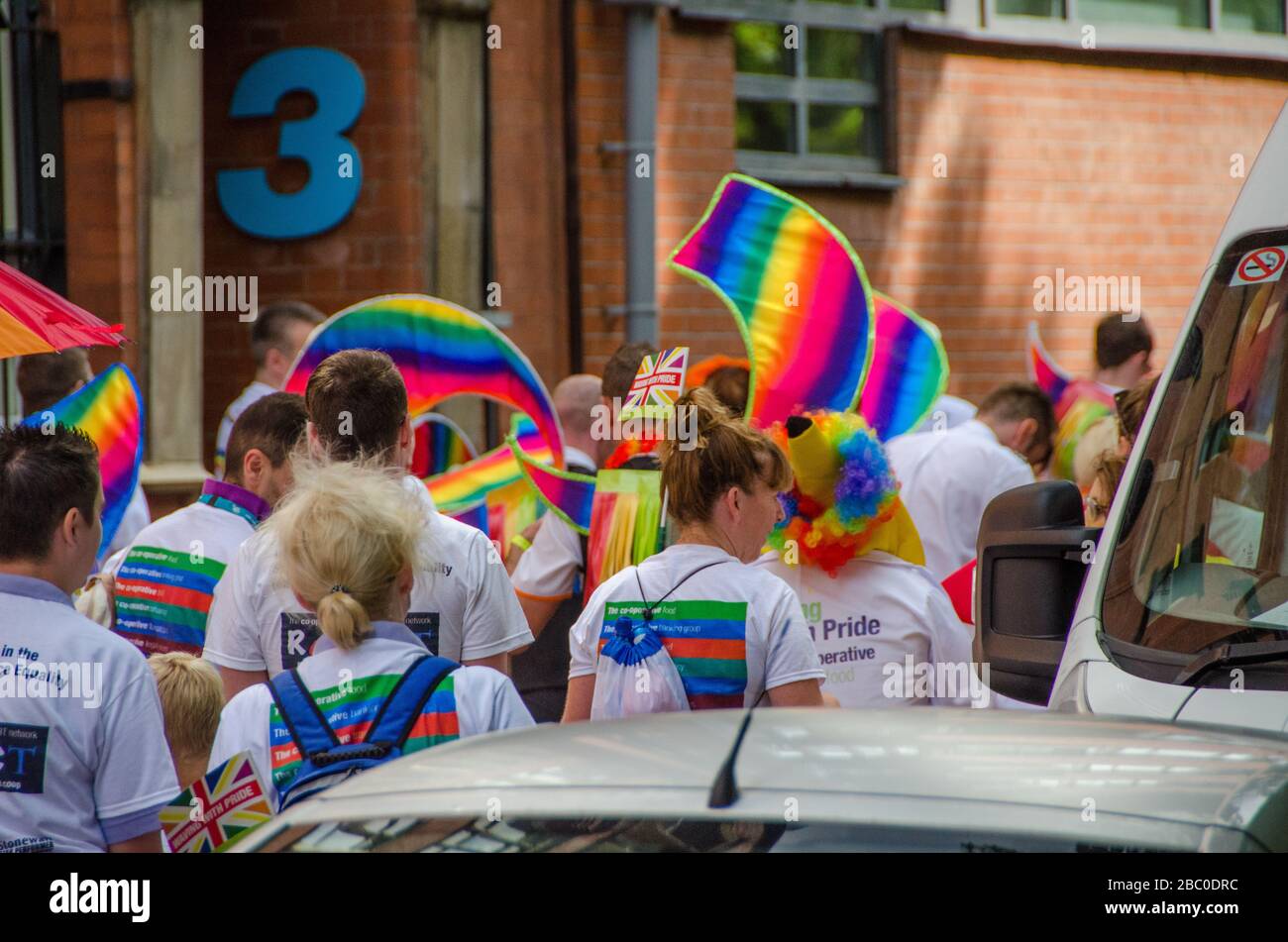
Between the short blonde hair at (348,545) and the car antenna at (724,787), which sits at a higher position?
the short blonde hair at (348,545)

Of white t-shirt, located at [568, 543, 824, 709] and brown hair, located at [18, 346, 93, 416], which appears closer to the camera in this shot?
white t-shirt, located at [568, 543, 824, 709]

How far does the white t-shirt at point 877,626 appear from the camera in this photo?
4.42 meters

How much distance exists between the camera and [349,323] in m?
5.91

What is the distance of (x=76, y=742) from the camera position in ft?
10.5

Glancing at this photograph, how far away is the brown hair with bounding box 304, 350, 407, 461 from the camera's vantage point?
4.03 meters

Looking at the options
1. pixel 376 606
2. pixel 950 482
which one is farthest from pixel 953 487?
pixel 376 606

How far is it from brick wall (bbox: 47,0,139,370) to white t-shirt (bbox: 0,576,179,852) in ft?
17.5

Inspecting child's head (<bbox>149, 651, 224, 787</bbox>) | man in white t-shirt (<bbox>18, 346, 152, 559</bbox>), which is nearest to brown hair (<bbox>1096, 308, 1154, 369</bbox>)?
man in white t-shirt (<bbox>18, 346, 152, 559</bbox>)

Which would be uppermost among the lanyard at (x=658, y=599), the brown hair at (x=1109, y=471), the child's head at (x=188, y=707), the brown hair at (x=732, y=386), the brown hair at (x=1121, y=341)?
the brown hair at (x=1121, y=341)

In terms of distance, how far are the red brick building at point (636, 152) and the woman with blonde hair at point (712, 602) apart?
495 cm

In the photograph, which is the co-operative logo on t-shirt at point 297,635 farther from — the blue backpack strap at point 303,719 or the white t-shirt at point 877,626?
the white t-shirt at point 877,626

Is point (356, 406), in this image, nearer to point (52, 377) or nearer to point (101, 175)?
point (52, 377)

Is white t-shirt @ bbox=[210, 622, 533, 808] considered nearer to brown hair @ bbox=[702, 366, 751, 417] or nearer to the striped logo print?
the striped logo print

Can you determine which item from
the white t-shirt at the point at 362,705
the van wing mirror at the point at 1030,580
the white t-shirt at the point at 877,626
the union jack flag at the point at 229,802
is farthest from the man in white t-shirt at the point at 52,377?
the van wing mirror at the point at 1030,580
